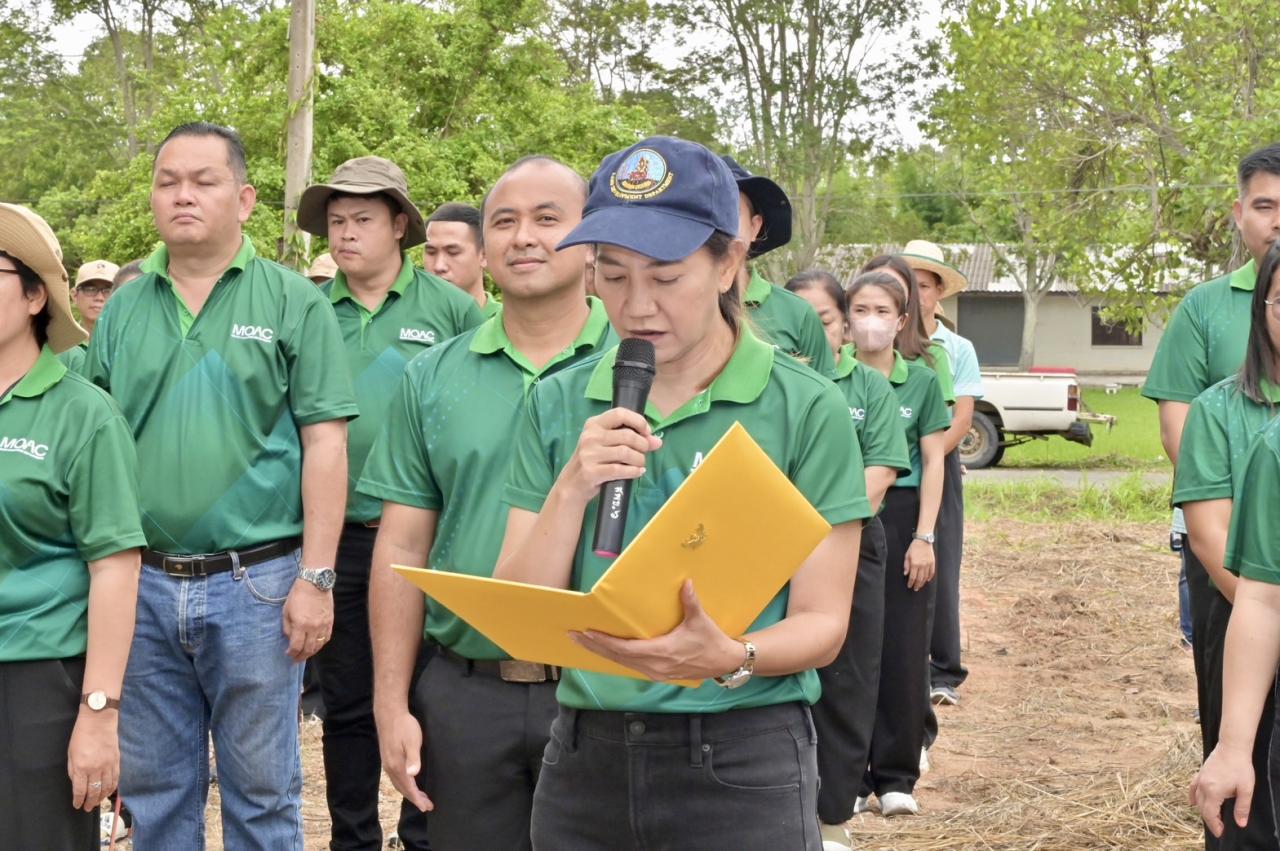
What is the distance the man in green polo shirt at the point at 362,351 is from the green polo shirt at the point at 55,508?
165cm

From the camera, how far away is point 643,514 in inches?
109

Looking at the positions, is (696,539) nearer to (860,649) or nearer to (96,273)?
(860,649)

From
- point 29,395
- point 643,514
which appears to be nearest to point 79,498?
point 29,395

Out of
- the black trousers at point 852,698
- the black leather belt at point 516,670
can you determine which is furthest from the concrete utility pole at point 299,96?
the black leather belt at point 516,670

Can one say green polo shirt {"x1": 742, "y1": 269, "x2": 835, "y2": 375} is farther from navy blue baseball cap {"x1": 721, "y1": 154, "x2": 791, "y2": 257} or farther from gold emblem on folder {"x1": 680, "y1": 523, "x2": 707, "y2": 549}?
gold emblem on folder {"x1": 680, "y1": 523, "x2": 707, "y2": 549}

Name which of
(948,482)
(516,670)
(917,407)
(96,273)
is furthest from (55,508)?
(948,482)

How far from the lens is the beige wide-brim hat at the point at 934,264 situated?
26.7 feet

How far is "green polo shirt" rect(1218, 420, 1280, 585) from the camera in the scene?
10.5ft

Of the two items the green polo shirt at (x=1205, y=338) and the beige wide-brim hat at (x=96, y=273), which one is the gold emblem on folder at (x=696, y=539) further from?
the beige wide-brim hat at (x=96, y=273)

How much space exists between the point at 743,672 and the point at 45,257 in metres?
2.28

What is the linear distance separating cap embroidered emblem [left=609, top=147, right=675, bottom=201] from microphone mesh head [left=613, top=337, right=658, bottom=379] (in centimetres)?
27

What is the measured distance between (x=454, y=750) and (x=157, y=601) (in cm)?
122

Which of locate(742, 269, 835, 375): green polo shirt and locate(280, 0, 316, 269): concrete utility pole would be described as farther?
locate(280, 0, 316, 269): concrete utility pole

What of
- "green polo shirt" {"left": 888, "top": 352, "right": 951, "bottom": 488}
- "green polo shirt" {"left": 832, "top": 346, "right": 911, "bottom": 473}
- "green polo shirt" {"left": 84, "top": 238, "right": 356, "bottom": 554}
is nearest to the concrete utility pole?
"green polo shirt" {"left": 888, "top": 352, "right": 951, "bottom": 488}
